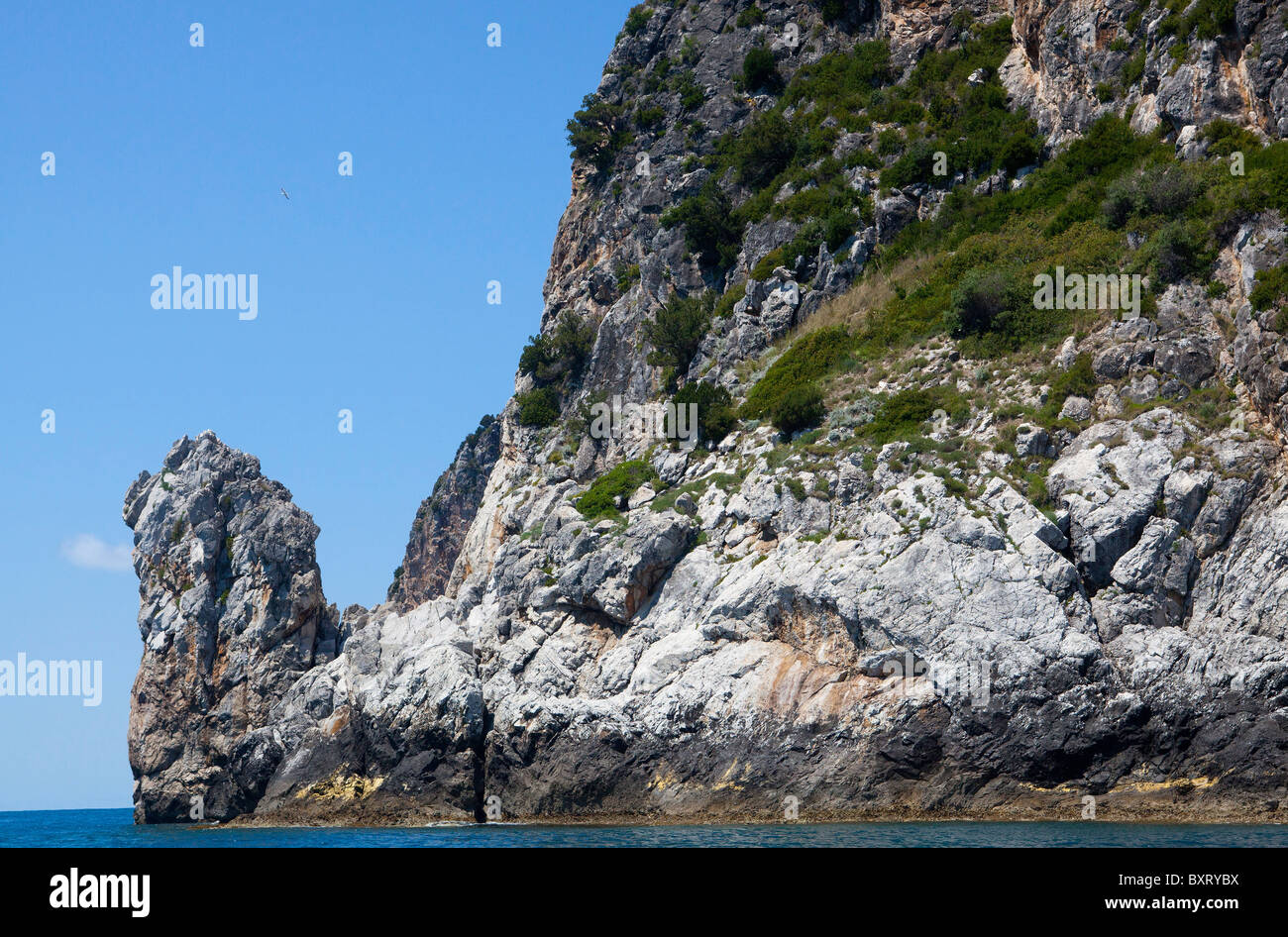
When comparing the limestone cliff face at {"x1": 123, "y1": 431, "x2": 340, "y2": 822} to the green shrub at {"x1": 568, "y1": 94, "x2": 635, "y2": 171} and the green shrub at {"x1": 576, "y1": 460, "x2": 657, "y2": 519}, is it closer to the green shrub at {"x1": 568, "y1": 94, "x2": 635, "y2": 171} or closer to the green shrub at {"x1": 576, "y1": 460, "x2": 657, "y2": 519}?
the green shrub at {"x1": 576, "y1": 460, "x2": 657, "y2": 519}

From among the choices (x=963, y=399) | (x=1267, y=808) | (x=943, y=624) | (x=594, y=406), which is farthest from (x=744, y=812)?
(x=594, y=406)

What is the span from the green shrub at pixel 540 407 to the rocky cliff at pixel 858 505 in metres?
0.22

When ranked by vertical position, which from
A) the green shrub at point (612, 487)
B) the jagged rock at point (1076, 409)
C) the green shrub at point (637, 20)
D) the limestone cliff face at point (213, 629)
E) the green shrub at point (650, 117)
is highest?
the green shrub at point (637, 20)

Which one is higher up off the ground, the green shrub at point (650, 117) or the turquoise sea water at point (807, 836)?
the green shrub at point (650, 117)

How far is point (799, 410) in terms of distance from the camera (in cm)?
4125

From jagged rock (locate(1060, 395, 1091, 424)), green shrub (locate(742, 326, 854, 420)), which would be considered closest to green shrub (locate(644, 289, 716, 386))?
green shrub (locate(742, 326, 854, 420))

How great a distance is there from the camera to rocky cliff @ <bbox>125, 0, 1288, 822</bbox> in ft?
99.0

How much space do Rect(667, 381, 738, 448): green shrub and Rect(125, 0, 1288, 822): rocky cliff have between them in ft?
0.85

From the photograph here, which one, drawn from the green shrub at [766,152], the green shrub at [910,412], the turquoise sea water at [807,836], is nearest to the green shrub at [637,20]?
the green shrub at [766,152]

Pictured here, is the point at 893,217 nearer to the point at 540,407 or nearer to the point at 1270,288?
the point at 1270,288

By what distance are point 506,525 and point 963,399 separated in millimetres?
22116

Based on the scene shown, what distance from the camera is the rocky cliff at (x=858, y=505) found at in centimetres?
3017

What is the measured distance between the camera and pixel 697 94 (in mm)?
62875

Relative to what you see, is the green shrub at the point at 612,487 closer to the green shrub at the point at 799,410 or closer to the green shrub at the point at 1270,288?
the green shrub at the point at 799,410
